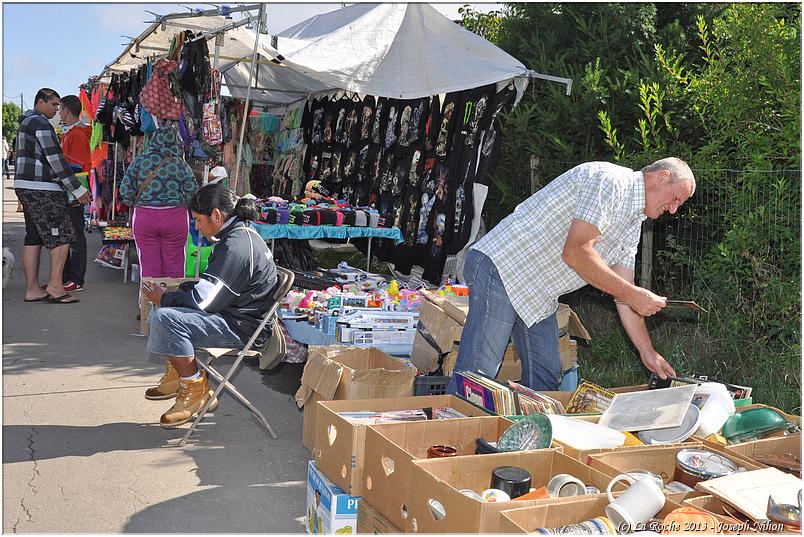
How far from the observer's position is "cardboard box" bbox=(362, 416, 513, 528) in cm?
253

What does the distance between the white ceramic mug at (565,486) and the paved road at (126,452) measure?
145 centimetres

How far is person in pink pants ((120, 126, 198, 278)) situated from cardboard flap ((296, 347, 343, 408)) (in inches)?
141

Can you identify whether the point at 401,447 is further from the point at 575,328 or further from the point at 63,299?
the point at 63,299

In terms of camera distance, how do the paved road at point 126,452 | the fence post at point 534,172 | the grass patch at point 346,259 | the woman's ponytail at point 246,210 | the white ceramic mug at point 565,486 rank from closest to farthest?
the white ceramic mug at point 565,486 < the paved road at point 126,452 < the woman's ponytail at point 246,210 < the fence post at point 534,172 < the grass patch at point 346,259

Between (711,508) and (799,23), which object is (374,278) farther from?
(711,508)

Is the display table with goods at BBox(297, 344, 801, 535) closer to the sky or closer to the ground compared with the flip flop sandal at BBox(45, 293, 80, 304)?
closer to the sky

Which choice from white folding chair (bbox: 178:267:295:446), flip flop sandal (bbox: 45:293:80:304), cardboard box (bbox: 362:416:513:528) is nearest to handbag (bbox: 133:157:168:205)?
flip flop sandal (bbox: 45:293:80:304)

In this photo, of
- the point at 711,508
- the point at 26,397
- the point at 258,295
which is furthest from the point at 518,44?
the point at 711,508

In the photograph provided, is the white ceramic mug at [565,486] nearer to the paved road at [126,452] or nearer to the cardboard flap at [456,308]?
the paved road at [126,452]

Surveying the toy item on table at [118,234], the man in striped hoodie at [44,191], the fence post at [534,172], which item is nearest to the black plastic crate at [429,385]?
the fence post at [534,172]

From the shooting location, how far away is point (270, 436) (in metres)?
4.59

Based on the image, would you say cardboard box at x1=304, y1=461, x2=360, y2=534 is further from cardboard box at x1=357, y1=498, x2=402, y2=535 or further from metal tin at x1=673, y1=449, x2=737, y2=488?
metal tin at x1=673, y1=449, x2=737, y2=488

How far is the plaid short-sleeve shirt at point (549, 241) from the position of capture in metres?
3.55

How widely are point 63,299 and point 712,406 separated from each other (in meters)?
7.06
